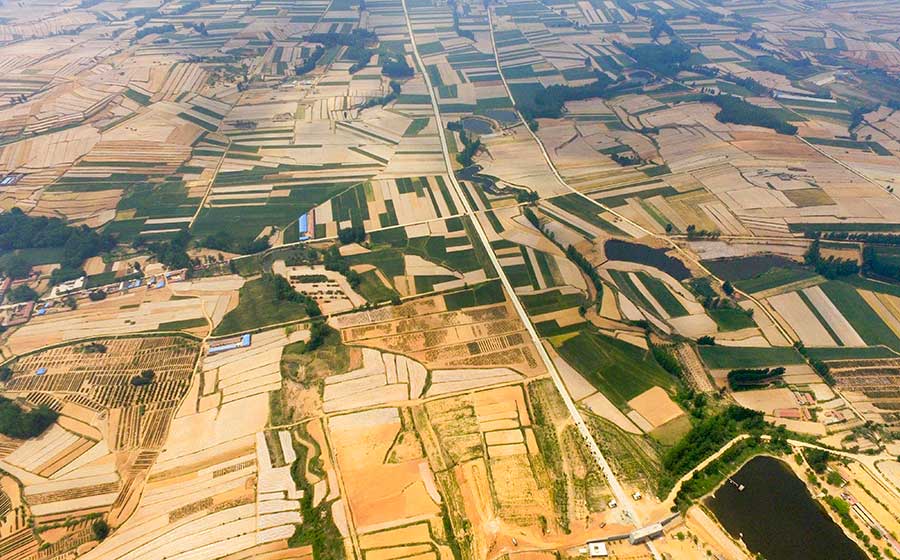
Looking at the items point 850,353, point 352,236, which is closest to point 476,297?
point 352,236

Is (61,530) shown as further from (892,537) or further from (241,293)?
(892,537)

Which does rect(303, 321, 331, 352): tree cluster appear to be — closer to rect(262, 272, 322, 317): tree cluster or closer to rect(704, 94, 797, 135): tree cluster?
rect(262, 272, 322, 317): tree cluster

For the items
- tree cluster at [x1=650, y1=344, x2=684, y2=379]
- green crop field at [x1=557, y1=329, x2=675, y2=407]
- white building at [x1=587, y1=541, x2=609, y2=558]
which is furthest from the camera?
tree cluster at [x1=650, y1=344, x2=684, y2=379]

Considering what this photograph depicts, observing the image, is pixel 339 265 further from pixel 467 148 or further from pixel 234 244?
pixel 467 148

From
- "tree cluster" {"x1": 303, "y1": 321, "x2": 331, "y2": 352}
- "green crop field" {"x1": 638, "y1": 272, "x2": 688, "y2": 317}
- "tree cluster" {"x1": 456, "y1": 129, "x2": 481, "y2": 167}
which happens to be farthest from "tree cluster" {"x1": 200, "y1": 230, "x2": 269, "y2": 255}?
"green crop field" {"x1": 638, "y1": 272, "x2": 688, "y2": 317}

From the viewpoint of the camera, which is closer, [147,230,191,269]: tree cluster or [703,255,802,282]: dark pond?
[703,255,802,282]: dark pond

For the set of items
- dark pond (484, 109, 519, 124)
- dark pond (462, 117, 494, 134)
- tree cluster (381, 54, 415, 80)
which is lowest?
dark pond (462, 117, 494, 134)

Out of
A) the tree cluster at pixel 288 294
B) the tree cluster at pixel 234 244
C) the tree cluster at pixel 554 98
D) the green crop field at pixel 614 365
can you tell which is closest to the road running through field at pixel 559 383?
the green crop field at pixel 614 365

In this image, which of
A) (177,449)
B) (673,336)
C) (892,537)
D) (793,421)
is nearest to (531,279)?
(673,336)
